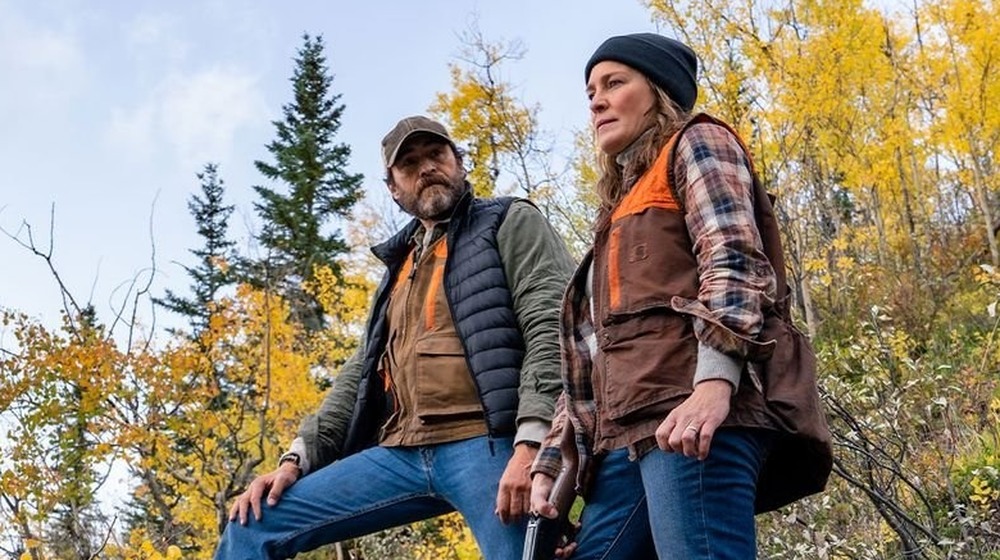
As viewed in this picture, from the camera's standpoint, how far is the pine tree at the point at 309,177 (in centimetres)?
2353

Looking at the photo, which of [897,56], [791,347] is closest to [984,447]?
[791,347]

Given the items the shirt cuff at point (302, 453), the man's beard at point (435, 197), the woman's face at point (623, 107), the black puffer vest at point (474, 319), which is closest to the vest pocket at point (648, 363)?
the woman's face at point (623, 107)

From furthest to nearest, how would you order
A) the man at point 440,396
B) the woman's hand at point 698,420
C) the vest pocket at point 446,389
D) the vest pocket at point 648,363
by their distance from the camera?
the vest pocket at point 446,389 → the man at point 440,396 → the vest pocket at point 648,363 → the woman's hand at point 698,420

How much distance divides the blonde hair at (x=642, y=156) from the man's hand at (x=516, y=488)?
0.63 metres

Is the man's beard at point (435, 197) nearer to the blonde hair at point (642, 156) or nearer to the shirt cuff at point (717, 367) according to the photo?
the blonde hair at point (642, 156)

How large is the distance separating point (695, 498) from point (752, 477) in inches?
5.0

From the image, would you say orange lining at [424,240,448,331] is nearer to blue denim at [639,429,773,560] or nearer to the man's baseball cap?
the man's baseball cap

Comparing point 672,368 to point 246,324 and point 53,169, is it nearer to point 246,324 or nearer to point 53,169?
point 246,324

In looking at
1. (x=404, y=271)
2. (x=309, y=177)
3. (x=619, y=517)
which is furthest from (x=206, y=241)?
(x=619, y=517)

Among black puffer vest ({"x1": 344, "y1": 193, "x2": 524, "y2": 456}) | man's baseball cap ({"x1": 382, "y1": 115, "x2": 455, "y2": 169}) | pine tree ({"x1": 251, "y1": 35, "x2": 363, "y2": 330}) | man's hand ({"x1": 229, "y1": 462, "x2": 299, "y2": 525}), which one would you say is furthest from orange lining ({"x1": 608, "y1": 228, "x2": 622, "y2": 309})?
pine tree ({"x1": 251, "y1": 35, "x2": 363, "y2": 330})

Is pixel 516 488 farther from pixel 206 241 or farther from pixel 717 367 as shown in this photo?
pixel 206 241

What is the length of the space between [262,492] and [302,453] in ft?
0.62

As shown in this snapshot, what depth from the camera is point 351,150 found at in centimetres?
2656

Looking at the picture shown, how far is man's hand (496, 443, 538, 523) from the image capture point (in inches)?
88.6
